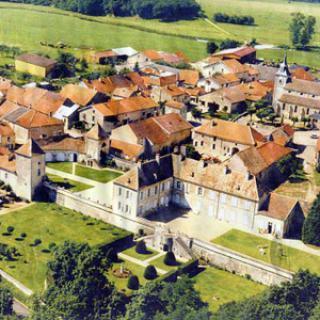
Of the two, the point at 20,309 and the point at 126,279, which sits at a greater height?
the point at 126,279

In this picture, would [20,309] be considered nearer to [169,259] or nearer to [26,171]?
[169,259]

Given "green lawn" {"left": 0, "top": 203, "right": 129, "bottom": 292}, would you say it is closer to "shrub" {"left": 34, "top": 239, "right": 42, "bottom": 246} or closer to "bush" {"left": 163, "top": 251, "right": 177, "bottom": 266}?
"shrub" {"left": 34, "top": 239, "right": 42, "bottom": 246}

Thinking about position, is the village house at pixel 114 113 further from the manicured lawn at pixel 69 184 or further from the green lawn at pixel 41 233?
the green lawn at pixel 41 233

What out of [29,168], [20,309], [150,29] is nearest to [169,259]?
[20,309]

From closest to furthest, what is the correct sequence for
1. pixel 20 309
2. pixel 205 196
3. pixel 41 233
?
pixel 20 309
pixel 41 233
pixel 205 196

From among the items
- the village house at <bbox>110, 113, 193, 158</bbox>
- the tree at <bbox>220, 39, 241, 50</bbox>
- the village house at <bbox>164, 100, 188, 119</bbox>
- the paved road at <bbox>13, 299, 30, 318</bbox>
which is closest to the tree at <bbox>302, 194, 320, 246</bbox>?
the village house at <bbox>110, 113, 193, 158</bbox>

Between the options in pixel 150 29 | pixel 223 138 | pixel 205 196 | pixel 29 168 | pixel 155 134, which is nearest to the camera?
pixel 205 196
